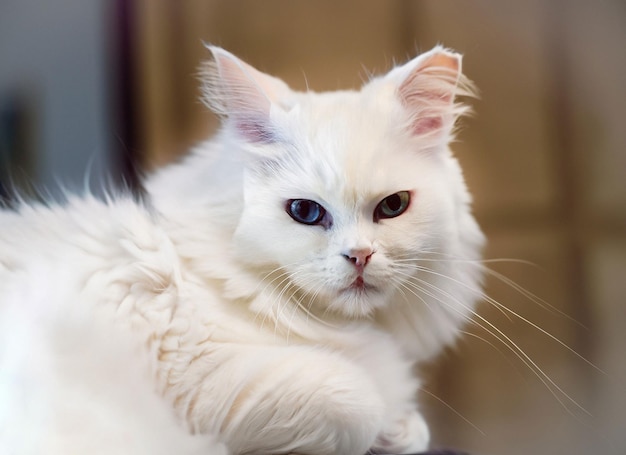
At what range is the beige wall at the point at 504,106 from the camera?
1045 mm

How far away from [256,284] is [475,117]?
0.52 metres

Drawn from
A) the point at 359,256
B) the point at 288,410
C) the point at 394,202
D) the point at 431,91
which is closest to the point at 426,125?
the point at 431,91

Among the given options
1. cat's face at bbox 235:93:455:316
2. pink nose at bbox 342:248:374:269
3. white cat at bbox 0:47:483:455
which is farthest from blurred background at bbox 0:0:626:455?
pink nose at bbox 342:248:374:269

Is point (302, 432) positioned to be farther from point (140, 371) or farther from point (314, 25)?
point (314, 25)

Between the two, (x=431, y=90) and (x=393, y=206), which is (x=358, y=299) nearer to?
(x=393, y=206)

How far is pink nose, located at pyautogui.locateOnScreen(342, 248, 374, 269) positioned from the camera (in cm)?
77

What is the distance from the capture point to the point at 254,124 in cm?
90

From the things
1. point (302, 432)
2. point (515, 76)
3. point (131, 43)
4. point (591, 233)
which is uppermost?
point (131, 43)

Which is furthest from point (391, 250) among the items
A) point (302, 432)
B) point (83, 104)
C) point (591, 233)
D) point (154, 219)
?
point (83, 104)

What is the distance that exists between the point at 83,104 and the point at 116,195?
0.71 feet

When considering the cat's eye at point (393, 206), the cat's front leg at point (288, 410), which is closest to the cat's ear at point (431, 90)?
the cat's eye at point (393, 206)

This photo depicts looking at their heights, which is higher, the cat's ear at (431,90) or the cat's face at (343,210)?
the cat's ear at (431,90)

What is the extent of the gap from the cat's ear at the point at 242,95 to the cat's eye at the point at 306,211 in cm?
12

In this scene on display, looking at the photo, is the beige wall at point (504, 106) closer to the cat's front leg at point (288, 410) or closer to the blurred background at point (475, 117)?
the blurred background at point (475, 117)
